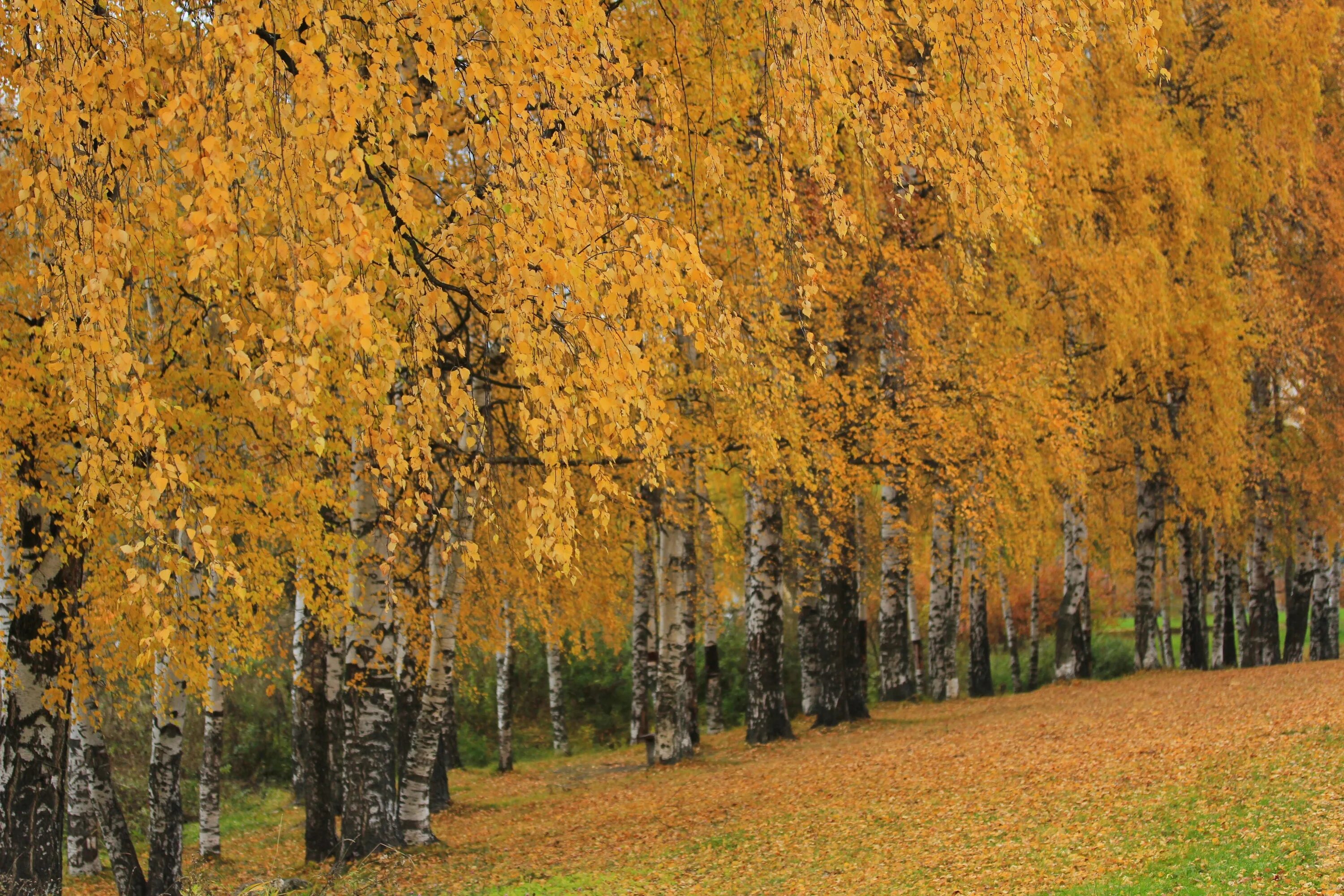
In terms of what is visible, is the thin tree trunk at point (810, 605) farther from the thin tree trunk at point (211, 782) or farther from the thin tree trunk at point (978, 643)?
the thin tree trunk at point (211, 782)

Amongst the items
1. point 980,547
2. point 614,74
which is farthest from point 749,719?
point 614,74

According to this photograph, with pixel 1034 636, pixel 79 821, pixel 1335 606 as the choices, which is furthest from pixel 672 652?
pixel 1335 606

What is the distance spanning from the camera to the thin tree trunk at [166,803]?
32.7 feet

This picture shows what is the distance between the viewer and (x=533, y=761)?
23.7 metres

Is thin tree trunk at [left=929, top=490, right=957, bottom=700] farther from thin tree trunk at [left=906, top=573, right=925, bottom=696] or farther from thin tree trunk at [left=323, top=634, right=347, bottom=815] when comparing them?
thin tree trunk at [left=323, top=634, right=347, bottom=815]

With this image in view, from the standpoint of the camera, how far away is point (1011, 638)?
27.1 m

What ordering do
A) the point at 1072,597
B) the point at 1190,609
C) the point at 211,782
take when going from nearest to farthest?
the point at 211,782 < the point at 1072,597 < the point at 1190,609

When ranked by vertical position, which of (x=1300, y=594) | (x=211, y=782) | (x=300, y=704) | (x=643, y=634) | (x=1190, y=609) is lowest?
(x=211, y=782)

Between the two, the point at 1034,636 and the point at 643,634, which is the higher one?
the point at 643,634

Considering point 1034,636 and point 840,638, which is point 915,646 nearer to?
point 1034,636

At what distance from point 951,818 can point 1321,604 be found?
1727cm

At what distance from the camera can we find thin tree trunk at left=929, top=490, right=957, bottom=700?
2044cm

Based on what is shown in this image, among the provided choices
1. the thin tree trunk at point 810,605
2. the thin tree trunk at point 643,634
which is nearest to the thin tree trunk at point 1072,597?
the thin tree trunk at point 810,605

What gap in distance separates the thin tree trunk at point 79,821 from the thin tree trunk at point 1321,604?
68.5 ft
